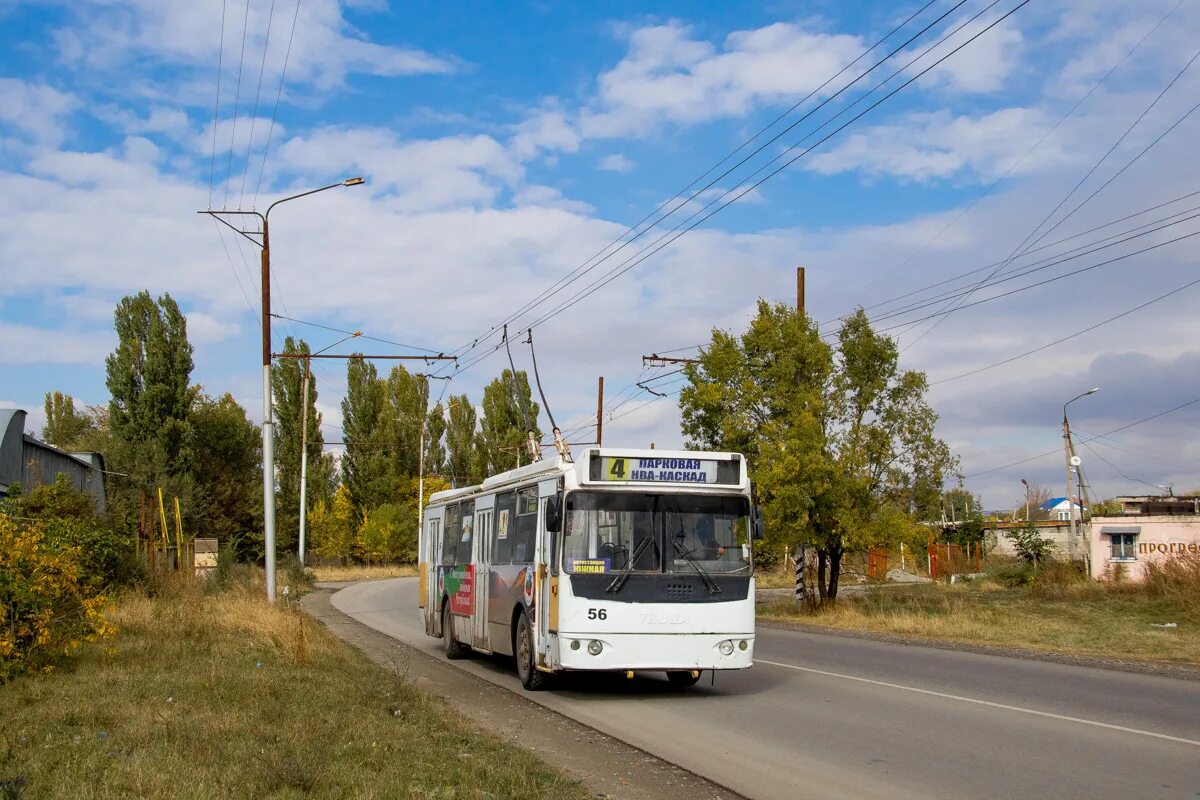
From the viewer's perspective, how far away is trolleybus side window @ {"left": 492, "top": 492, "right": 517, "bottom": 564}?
15698mm

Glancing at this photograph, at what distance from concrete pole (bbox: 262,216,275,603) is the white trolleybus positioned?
39.1 feet

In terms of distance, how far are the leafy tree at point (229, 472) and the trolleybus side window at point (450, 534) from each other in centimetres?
5052

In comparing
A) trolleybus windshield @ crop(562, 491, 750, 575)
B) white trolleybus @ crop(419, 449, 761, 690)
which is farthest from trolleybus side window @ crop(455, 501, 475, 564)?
trolleybus windshield @ crop(562, 491, 750, 575)

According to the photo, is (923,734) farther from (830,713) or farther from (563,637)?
(563,637)

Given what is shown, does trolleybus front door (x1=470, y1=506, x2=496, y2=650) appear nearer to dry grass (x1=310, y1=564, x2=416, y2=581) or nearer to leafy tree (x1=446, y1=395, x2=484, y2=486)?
dry grass (x1=310, y1=564, x2=416, y2=581)

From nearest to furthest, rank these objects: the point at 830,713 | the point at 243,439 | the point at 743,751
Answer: the point at 743,751 → the point at 830,713 → the point at 243,439

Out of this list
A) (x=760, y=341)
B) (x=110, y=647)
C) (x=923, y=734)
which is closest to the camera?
(x=923, y=734)

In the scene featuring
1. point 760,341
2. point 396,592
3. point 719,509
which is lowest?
point 396,592

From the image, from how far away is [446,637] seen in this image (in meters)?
19.7

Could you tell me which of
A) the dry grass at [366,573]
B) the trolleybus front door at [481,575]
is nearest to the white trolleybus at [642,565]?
the trolleybus front door at [481,575]

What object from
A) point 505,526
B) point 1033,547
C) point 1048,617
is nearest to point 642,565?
point 505,526

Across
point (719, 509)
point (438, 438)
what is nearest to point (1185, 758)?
point (719, 509)

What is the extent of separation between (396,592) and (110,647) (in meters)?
31.1

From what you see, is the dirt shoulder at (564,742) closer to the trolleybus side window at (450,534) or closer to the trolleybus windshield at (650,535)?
the trolleybus windshield at (650,535)
